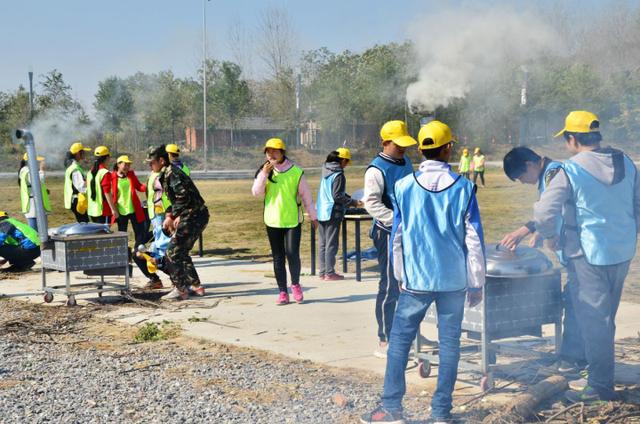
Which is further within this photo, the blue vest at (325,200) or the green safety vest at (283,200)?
the blue vest at (325,200)

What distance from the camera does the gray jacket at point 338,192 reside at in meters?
9.95

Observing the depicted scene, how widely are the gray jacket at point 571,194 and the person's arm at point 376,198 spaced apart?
1.17 m

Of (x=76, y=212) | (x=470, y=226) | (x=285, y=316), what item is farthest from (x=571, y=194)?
(x=76, y=212)

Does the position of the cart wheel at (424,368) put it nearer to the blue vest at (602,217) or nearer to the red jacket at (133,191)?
the blue vest at (602,217)

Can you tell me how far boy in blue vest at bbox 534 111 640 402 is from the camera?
515 centimetres

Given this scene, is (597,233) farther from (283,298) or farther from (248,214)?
(248,214)

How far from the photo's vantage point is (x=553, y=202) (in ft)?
17.0

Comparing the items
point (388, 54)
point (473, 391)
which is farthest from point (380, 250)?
point (388, 54)

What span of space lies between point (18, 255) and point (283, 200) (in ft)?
16.5

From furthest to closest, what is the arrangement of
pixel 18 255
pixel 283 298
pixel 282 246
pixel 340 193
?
pixel 18 255
pixel 340 193
pixel 283 298
pixel 282 246

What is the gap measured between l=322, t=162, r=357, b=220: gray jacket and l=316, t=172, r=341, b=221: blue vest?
0.05 metres

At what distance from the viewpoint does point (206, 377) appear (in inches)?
235

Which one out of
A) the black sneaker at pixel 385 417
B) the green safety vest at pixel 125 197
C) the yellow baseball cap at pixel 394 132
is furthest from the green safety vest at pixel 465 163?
the black sneaker at pixel 385 417

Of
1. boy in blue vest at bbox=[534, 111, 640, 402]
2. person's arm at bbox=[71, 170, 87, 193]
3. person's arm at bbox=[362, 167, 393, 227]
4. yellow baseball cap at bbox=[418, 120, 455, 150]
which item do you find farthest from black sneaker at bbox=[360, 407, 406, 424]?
person's arm at bbox=[71, 170, 87, 193]
